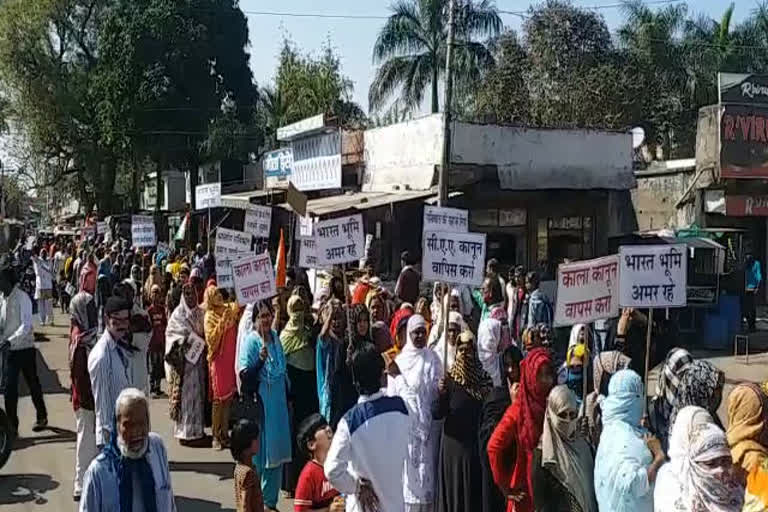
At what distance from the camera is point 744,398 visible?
421 cm

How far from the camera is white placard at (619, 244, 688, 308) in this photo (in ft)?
22.3

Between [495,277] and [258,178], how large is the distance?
2482 centimetres

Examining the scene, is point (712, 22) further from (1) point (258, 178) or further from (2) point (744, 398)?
(2) point (744, 398)

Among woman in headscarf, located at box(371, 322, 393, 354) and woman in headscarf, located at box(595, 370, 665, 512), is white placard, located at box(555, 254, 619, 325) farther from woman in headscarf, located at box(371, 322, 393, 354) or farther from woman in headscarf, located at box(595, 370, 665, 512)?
woman in headscarf, located at box(595, 370, 665, 512)

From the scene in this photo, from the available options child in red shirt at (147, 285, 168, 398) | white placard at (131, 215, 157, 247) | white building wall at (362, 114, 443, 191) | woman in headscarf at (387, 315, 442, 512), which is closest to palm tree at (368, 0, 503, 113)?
white building wall at (362, 114, 443, 191)

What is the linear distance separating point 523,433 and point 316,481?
4.07 feet

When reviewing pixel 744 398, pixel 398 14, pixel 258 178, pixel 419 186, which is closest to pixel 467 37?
pixel 398 14

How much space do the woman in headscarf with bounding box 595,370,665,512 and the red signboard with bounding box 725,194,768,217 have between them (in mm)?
17752

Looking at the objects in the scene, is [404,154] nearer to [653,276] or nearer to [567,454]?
[653,276]

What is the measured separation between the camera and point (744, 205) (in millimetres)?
21062

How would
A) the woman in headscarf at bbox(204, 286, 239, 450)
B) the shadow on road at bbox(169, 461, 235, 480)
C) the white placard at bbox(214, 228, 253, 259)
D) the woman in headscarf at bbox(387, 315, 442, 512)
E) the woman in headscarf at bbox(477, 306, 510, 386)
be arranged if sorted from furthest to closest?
the white placard at bbox(214, 228, 253, 259)
the woman in headscarf at bbox(204, 286, 239, 450)
the shadow on road at bbox(169, 461, 235, 480)
the woman in headscarf at bbox(477, 306, 510, 386)
the woman in headscarf at bbox(387, 315, 442, 512)

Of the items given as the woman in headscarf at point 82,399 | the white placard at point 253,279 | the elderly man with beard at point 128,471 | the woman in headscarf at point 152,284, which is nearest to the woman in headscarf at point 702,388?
the elderly man with beard at point 128,471

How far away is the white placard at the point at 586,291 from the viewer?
6582mm

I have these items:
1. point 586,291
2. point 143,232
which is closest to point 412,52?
point 143,232
